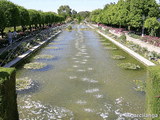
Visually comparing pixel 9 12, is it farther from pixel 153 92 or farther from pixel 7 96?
pixel 153 92

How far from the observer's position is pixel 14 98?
605cm

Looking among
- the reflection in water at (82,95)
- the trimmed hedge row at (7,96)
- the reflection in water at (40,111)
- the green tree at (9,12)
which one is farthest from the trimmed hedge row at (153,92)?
the green tree at (9,12)

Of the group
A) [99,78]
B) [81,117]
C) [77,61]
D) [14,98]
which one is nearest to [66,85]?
[99,78]

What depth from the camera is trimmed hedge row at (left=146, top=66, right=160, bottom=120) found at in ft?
17.4

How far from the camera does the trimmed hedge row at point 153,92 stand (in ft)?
17.4

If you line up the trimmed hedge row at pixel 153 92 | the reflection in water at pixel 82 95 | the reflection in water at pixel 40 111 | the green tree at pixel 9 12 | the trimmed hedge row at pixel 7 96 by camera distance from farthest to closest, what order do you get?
the green tree at pixel 9 12 → the reflection in water at pixel 82 95 → the reflection in water at pixel 40 111 → the trimmed hedge row at pixel 153 92 → the trimmed hedge row at pixel 7 96

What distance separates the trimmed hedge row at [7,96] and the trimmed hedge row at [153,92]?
390 cm

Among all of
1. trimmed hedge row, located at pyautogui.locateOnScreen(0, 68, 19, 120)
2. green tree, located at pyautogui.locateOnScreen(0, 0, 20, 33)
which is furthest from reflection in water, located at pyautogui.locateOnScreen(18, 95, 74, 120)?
green tree, located at pyautogui.locateOnScreen(0, 0, 20, 33)

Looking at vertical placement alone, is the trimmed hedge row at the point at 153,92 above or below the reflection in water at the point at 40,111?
above

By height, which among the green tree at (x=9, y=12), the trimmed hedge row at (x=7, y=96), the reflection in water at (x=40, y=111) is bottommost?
the reflection in water at (x=40, y=111)

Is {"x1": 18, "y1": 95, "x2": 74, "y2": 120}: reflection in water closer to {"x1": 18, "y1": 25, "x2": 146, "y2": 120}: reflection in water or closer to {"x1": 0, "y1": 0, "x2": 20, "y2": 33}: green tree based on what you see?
{"x1": 18, "y1": 25, "x2": 146, "y2": 120}: reflection in water

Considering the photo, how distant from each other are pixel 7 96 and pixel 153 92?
3934mm

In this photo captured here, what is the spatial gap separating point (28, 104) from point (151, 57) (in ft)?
35.1

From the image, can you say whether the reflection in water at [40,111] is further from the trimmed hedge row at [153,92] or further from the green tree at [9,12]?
the green tree at [9,12]
